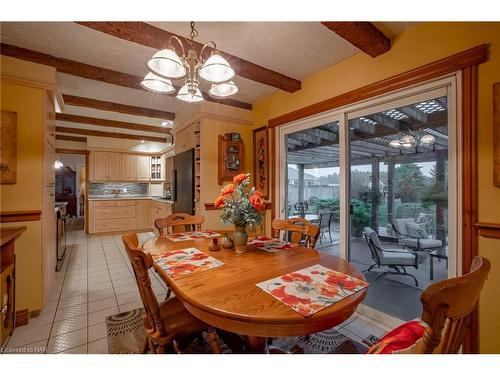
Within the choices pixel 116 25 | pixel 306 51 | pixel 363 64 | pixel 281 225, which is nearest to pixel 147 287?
pixel 281 225

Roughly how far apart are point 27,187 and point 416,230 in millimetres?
3578

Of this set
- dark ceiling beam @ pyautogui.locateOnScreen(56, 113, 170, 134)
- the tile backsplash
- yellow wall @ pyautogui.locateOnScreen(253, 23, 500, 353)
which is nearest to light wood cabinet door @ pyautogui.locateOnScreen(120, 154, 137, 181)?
the tile backsplash

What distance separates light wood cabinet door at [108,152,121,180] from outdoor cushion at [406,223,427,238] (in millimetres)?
6216

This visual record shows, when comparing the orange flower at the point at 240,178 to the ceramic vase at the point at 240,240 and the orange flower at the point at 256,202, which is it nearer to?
the orange flower at the point at 256,202

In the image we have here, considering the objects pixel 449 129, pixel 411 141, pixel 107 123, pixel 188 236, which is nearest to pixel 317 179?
pixel 411 141

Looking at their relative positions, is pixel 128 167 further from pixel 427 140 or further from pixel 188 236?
pixel 427 140

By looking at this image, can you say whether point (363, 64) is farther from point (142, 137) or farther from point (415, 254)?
point (142, 137)

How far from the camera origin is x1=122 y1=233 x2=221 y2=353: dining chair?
102 centimetres

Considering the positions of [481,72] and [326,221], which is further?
[326,221]

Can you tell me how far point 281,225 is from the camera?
204cm

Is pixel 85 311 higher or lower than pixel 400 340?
lower

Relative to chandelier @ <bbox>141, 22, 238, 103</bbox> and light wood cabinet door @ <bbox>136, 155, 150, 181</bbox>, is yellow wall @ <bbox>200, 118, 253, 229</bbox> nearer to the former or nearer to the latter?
chandelier @ <bbox>141, 22, 238, 103</bbox>

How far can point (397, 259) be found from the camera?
2.42 metres

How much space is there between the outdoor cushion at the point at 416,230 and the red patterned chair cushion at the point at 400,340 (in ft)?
4.32
